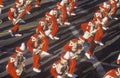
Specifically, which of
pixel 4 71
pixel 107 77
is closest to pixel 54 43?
pixel 4 71

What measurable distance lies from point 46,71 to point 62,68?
245 cm

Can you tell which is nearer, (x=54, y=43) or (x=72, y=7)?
(x=54, y=43)

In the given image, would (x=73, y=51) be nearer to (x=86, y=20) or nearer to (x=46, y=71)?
(x=46, y=71)

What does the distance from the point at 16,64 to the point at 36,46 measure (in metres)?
2.41

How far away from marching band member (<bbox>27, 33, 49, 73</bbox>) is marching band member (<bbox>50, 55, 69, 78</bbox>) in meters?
1.90

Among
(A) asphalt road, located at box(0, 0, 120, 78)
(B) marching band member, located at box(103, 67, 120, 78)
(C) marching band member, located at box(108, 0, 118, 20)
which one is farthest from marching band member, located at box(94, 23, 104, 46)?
(B) marching band member, located at box(103, 67, 120, 78)

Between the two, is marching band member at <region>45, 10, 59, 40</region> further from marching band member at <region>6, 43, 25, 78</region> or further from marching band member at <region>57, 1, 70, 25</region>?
marching band member at <region>6, 43, 25, 78</region>

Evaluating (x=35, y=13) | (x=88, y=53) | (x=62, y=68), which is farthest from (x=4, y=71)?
(x=35, y=13)

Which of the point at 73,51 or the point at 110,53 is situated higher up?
the point at 73,51

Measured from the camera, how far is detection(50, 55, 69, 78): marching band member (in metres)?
16.7

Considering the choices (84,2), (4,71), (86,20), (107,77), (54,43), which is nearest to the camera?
(107,77)

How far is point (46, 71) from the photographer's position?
62.7ft

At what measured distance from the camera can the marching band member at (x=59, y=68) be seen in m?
16.7

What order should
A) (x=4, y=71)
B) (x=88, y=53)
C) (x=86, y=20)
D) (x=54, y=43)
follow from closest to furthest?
1. (x=4, y=71)
2. (x=88, y=53)
3. (x=54, y=43)
4. (x=86, y=20)
